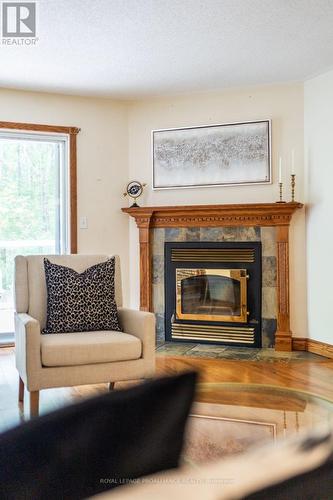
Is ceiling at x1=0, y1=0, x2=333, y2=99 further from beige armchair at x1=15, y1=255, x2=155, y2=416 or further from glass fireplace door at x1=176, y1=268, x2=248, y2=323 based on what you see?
glass fireplace door at x1=176, y1=268, x2=248, y2=323

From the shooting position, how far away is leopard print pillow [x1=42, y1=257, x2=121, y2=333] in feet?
9.68

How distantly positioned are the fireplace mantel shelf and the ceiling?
41.5 inches

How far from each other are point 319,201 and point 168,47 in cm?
170

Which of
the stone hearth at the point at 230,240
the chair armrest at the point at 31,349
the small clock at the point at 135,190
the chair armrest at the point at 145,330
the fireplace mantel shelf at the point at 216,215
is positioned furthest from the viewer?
the small clock at the point at 135,190

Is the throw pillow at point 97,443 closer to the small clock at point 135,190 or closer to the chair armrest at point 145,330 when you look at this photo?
the chair armrest at point 145,330

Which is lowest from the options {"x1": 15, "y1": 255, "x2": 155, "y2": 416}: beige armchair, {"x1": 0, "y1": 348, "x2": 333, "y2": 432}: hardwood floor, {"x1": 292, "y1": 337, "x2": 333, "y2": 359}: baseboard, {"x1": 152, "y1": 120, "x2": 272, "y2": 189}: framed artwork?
{"x1": 0, "y1": 348, "x2": 333, "y2": 432}: hardwood floor

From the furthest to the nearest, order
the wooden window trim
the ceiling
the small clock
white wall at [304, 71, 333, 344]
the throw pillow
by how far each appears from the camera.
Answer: the small clock, the wooden window trim, white wall at [304, 71, 333, 344], the ceiling, the throw pillow

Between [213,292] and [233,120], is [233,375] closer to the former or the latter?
[213,292]

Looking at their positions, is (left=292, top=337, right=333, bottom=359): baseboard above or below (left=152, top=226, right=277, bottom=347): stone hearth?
below

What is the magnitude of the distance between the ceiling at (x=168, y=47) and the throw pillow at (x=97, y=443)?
302cm

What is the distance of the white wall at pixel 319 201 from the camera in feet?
13.7

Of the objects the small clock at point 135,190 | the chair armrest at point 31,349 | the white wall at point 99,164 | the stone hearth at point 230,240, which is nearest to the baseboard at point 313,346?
the stone hearth at point 230,240

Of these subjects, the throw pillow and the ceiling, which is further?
the ceiling

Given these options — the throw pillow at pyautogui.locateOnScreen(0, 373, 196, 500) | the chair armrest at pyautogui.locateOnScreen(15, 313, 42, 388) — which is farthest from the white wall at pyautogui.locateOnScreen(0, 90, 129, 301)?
the throw pillow at pyautogui.locateOnScreen(0, 373, 196, 500)
